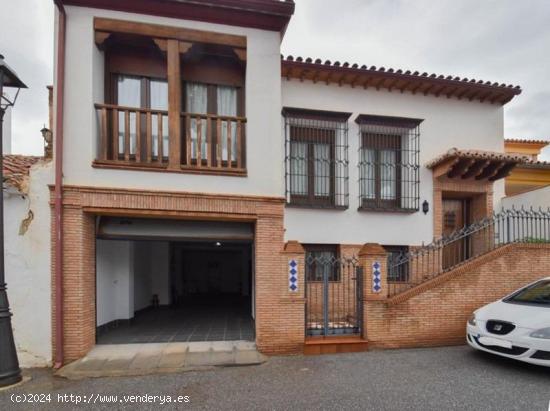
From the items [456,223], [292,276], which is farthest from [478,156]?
[292,276]

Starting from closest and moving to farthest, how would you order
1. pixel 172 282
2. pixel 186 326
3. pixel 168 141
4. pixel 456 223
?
1. pixel 168 141
2. pixel 186 326
3. pixel 456 223
4. pixel 172 282

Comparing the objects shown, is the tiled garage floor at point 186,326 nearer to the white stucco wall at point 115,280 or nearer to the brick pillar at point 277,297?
the white stucco wall at point 115,280

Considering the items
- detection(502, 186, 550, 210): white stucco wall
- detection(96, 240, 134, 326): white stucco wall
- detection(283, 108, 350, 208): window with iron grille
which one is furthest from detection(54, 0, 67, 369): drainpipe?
detection(502, 186, 550, 210): white stucco wall

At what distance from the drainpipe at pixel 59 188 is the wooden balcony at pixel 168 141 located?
23.7 inches

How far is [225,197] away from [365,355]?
13.1ft

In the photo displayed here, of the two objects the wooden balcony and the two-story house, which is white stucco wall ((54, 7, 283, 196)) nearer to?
the two-story house

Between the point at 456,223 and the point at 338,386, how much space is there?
697 cm

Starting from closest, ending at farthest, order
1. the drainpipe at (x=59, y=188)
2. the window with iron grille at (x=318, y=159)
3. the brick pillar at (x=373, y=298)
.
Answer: the drainpipe at (x=59, y=188) < the brick pillar at (x=373, y=298) < the window with iron grille at (x=318, y=159)

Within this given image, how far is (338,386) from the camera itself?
4.77m

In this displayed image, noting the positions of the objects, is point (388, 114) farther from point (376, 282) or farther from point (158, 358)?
point (158, 358)

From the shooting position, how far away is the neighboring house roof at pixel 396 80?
320 inches

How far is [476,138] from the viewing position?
9305mm

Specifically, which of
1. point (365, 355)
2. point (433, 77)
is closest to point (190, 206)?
point (365, 355)

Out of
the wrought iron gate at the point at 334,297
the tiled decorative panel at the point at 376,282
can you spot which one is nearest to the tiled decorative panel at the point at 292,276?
the wrought iron gate at the point at 334,297
